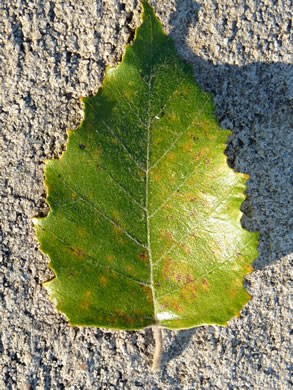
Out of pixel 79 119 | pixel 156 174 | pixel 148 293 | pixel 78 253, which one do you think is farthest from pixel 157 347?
pixel 79 119

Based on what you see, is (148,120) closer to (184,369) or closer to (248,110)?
(248,110)

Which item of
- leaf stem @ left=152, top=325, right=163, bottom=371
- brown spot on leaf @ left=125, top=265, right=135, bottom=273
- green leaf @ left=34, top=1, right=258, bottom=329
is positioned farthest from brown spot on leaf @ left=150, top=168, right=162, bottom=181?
leaf stem @ left=152, top=325, right=163, bottom=371

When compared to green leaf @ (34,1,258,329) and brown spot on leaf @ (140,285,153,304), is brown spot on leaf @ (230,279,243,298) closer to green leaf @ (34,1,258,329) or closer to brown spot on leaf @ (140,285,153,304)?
green leaf @ (34,1,258,329)

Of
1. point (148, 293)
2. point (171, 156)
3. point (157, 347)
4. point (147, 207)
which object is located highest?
point (171, 156)

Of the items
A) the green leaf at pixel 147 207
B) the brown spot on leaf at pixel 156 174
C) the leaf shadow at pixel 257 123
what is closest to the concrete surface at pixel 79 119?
the leaf shadow at pixel 257 123

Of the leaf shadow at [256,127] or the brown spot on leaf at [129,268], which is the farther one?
the leaf shadow at [256,127]

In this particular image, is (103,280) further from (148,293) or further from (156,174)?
(156,174)

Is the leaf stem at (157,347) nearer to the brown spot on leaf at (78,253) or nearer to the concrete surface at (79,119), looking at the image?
the concrete surface at (79,119)
